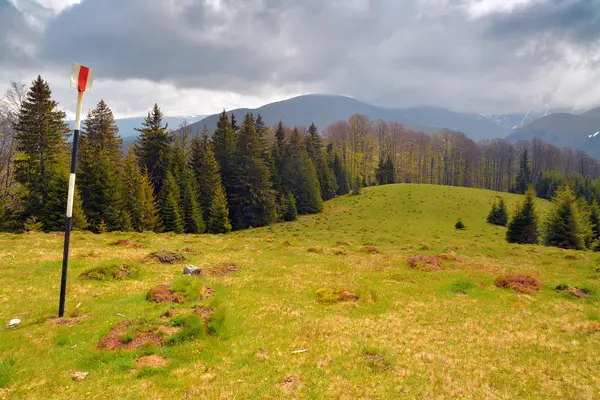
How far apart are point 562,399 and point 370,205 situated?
68.3 metres

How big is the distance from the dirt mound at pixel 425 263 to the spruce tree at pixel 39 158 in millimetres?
Answer: 38971

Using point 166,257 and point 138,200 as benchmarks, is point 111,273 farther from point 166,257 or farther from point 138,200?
point 138,200

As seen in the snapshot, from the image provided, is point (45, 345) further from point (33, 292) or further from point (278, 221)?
point (278, 221)

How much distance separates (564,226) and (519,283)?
34.6 meters

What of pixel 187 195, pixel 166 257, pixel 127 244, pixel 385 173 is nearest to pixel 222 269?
pixel 166 257

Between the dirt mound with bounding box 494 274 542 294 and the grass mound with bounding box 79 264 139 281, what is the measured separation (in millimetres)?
21266

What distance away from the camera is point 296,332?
36.7 feet

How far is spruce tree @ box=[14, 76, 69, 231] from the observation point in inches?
1414

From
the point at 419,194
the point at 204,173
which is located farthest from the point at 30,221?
the point at 419,194

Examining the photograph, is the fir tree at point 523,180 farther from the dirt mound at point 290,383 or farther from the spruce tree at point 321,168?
the dirt mound at point 290,383

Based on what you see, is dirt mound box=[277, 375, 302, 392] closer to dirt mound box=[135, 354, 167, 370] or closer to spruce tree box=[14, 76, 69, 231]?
dirt mound box=[135, 354, 167, 370]

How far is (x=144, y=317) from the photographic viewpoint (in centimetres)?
1129

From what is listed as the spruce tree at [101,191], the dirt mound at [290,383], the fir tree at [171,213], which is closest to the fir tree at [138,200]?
the spruce tree at [101,191]

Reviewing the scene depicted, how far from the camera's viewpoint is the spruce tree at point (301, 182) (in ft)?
242
